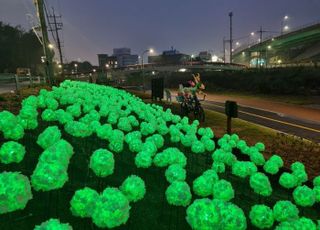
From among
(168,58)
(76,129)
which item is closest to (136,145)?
(76,129)

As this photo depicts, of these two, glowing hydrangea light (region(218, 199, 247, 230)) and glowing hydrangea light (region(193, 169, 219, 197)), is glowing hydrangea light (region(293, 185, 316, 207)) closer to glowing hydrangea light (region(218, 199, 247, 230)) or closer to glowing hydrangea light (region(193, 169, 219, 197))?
glowing hydrangea light (region(193, 169, 219, 197))

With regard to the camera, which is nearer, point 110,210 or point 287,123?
point 110,210

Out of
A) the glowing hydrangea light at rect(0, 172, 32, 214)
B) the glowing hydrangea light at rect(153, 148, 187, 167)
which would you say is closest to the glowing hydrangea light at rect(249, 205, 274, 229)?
the glowing hydrangea light at rect(153, 148, 187, 167)

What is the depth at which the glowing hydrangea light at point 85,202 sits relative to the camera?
2.86 m

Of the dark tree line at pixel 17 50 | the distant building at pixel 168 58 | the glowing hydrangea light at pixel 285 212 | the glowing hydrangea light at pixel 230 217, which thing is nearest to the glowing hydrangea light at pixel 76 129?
the glowing hydrangea light at pixel 230 217

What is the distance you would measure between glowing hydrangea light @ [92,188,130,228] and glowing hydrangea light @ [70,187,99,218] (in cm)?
15

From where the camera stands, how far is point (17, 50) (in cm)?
8088

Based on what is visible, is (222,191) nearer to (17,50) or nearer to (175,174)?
(175,174)

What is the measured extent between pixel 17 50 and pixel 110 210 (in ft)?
284

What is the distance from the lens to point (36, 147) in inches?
202

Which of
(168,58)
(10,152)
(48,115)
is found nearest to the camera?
(10,152)

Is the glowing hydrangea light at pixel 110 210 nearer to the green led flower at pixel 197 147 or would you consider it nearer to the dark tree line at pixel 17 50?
the green led flower at pixel 197 147

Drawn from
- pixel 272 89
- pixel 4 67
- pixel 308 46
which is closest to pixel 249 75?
pixel 272 89

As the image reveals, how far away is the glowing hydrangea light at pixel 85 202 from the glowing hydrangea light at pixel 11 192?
429 mm
